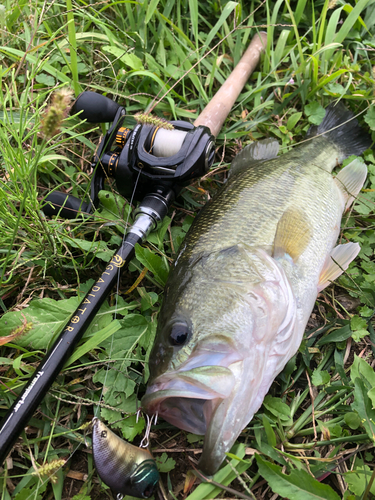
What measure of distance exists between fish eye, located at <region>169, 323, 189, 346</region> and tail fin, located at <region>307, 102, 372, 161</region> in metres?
2.17

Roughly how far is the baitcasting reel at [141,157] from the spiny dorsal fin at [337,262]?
106 cm

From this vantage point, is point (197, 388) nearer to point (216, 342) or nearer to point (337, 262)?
point (216, 342)

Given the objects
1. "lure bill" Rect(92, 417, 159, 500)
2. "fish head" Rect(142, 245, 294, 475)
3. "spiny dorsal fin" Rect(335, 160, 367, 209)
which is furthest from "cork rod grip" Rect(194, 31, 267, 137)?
"lure bill" Rect(92, 417, 159, 500)

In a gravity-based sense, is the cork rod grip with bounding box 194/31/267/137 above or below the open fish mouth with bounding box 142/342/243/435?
above

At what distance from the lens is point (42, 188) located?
2.92m

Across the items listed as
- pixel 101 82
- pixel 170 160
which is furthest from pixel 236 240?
→ pixel 101 82

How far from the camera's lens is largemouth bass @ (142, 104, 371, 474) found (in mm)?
1659

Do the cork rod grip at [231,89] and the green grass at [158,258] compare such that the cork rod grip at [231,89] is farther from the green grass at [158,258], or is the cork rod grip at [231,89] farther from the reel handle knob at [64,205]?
the reel handle knob at [64,205]

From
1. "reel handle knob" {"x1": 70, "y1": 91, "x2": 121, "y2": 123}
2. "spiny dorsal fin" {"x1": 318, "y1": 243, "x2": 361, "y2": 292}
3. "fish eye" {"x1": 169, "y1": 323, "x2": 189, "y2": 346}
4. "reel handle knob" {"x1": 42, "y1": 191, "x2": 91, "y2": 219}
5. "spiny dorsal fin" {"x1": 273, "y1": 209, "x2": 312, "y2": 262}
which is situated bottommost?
"spiny dorsal fin" {"x1": 318, "y1": 243, "x2": 361, "y2": 292}

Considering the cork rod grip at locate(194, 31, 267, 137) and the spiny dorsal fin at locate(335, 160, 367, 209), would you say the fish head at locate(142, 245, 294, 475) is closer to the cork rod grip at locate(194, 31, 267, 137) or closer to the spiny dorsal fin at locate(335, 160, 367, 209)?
the spiny dorsal fin at locate(335, 160, 367, 209)

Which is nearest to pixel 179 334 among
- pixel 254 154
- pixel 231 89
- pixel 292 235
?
pixel 292 235

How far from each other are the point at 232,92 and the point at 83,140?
1.39 m

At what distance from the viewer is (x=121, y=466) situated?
1763mm

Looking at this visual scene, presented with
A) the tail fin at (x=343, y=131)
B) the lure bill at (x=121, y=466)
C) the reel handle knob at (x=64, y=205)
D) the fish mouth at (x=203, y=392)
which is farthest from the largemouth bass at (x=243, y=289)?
the reel handle knob at (x=64, y=205)
